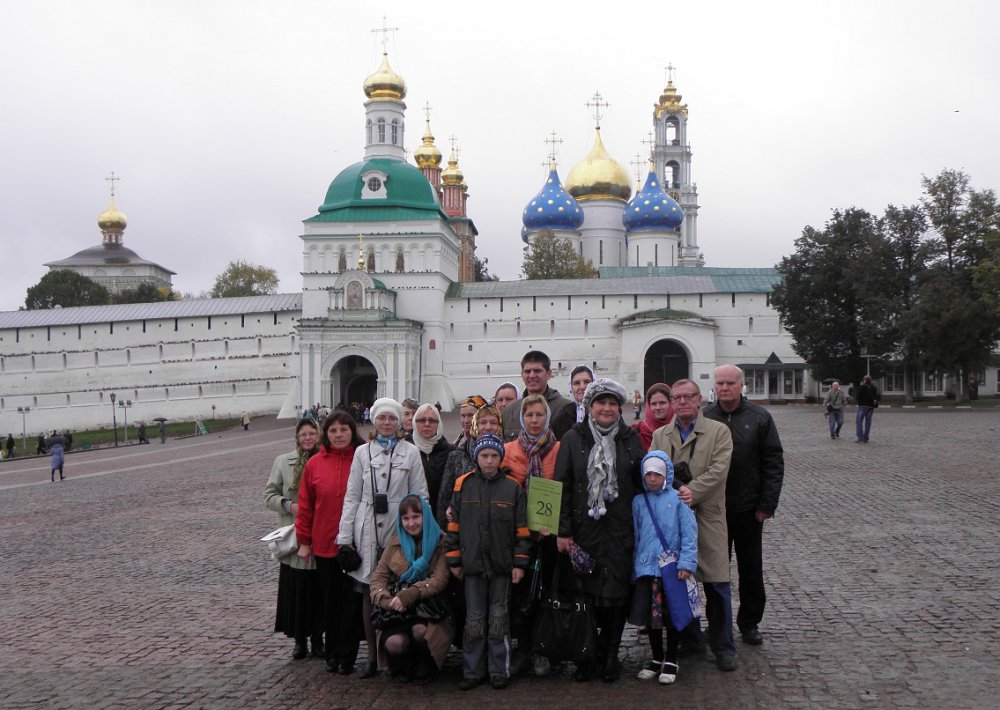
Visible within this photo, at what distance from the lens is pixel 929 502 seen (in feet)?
39.4

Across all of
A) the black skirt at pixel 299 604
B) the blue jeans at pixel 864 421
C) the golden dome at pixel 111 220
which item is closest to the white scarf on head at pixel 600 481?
the black skirt at pixel 299 604

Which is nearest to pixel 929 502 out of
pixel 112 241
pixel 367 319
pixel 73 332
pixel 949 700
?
pixel 949 700

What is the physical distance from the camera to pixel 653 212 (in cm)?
6438

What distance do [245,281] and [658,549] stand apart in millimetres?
74098

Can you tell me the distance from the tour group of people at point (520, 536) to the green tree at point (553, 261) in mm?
56196

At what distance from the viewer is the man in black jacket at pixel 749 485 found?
21.5 feet

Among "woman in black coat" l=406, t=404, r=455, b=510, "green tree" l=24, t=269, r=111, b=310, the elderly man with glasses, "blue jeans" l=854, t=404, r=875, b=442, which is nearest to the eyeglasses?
the elderly man with glasses

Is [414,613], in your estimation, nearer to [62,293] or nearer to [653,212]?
[653,212]

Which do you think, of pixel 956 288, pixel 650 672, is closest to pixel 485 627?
pixel 650 672

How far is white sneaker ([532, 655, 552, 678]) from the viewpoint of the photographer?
6.07 meters

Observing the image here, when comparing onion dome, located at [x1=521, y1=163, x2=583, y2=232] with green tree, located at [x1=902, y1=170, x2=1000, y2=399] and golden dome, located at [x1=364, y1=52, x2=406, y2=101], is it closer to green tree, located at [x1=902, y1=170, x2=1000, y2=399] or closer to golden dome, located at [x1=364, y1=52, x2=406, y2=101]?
golden dome, located at [x1=364, y1=52, x2=406, y2=101]

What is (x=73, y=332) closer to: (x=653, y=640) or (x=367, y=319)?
(x=367, y=319)

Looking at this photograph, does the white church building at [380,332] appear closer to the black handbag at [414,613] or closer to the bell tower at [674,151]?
the bell tower at [674,151]

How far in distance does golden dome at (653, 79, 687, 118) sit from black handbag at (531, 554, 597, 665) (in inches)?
3005
